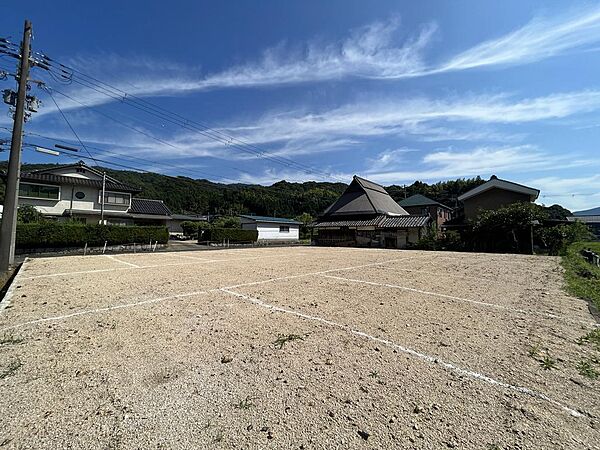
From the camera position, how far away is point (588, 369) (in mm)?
2498

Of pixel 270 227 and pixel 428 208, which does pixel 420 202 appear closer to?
pixel 428 208

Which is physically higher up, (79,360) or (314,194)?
(314,194)

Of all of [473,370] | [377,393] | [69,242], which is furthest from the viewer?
[69,242]

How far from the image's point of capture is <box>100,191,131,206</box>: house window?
23.0m

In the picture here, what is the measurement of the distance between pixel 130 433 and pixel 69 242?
17.1m

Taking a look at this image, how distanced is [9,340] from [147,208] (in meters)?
26.7

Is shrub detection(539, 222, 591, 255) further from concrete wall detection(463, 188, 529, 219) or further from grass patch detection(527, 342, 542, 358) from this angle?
grass patch detection(527, 342, 542, 358)

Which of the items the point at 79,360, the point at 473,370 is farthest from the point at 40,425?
the point at 473,370

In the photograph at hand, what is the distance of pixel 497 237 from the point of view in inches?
723

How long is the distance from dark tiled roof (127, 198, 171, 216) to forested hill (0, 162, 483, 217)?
2162cm

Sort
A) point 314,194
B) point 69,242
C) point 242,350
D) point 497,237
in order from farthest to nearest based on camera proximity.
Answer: point 314,194, point 497,237, point 69,242, point 242,350

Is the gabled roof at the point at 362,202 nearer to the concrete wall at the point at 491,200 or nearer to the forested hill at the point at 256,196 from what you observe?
the concrete wall at the point at 491,200

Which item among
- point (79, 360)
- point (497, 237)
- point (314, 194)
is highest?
point (314, 194)

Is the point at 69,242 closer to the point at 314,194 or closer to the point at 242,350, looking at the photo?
the point at 242,350
